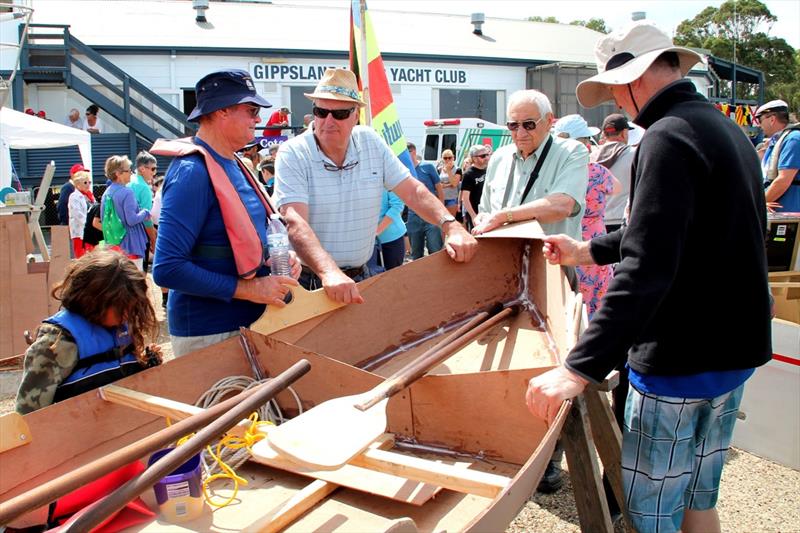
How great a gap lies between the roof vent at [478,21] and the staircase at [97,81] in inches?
422

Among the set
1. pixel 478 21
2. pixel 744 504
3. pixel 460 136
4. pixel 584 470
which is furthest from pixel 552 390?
pixel 478 21

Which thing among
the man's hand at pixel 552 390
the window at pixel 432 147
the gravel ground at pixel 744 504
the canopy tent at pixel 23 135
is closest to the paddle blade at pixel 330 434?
the man's hand at pixel 552 390

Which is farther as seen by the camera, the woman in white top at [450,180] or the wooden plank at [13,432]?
the woman in white top at [450,180]

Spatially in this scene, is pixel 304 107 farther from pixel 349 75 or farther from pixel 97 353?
pixel 97 353

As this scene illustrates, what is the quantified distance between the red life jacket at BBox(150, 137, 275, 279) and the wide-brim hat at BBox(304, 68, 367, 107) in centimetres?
88

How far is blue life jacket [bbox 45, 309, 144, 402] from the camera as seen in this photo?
90.9 inches

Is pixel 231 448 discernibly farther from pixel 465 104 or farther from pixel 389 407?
pixel 465 104

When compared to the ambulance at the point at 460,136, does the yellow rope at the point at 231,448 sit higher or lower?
lower

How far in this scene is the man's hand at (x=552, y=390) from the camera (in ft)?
6.23

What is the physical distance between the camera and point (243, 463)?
2338mm

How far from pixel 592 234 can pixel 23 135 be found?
10358mm

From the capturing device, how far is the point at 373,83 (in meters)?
6.92

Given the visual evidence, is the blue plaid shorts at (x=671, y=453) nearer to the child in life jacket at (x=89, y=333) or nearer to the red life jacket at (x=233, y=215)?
the red life jacket at (x=233, y=215)

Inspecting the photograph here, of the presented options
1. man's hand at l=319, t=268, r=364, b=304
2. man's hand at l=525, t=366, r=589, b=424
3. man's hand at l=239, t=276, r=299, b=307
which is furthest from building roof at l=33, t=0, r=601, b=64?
man's hand at l=525, t=366, r=589, b=424
